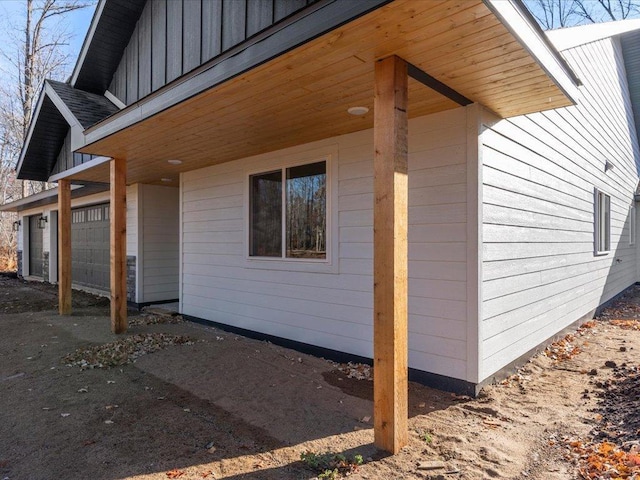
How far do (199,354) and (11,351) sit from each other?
2623 mm

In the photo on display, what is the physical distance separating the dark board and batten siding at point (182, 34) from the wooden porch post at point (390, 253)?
79 cm

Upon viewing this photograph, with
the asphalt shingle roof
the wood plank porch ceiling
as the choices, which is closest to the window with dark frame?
the wood plank porch ceiling

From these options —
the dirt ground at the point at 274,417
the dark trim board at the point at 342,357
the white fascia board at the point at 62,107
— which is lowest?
the dirt ground at the point at 274,417

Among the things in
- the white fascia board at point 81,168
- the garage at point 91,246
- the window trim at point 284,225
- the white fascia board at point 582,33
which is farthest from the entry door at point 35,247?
the white fascia board at point 582,33

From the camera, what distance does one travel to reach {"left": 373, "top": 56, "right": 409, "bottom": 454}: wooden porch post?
2666 millimetres

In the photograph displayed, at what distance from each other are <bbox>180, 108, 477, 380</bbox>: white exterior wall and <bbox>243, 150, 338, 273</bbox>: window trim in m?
0.02

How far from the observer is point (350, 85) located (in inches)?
129

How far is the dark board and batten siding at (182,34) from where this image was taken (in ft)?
12.0

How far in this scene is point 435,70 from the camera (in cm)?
296

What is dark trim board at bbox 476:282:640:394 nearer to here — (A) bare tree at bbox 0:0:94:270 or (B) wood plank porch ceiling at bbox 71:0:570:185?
(B) wood plank porch ceiling at bbox 71:0:570:185

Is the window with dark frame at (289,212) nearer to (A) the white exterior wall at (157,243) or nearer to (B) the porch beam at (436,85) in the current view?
(B) the porch beam at (436,85)

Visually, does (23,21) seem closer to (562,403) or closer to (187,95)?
(187,95)

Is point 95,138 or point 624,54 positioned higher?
point 624,54

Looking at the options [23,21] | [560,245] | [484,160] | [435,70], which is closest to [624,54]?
[560,245]
